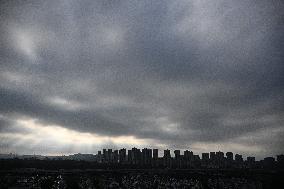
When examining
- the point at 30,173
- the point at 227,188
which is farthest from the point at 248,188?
the point at 30,173

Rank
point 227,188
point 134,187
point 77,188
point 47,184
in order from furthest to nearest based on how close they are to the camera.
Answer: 1. point 227,188
2. point 134,187
3. point 77,188
4. point 47,184

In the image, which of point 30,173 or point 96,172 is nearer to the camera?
point 30,173

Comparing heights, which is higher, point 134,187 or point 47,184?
point 47,184

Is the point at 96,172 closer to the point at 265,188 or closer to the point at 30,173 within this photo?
the point at 30,173

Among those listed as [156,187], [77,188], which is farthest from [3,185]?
[156,187]

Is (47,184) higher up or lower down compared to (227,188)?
higher up

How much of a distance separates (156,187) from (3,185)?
7625cm

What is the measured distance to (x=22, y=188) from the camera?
11819cm

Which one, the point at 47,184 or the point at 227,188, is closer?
the point at 47,184

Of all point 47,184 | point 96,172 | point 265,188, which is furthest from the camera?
point 96,172

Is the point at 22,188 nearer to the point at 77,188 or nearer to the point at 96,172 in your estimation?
the point at 77,188

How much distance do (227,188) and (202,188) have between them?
30492mm

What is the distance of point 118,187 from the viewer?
143m

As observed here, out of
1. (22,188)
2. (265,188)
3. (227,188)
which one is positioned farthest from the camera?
(227,188)
